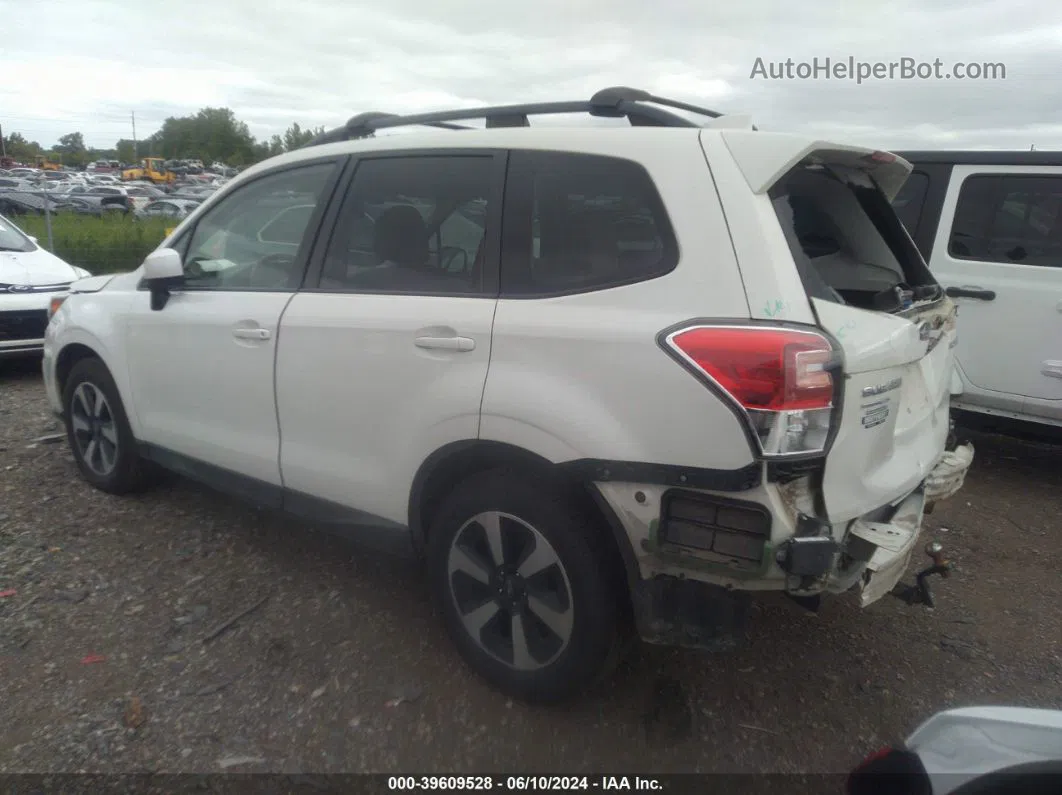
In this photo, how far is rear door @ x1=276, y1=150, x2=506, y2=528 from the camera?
8.85ft

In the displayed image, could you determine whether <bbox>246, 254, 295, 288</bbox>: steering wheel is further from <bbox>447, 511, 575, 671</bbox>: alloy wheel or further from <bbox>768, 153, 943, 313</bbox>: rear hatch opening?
<bbox>768, 153, 943, 313</bbox>: rear hatch opening

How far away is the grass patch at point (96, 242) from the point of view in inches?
459

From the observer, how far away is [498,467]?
8.77 feet

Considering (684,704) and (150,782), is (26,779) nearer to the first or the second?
(150,782)

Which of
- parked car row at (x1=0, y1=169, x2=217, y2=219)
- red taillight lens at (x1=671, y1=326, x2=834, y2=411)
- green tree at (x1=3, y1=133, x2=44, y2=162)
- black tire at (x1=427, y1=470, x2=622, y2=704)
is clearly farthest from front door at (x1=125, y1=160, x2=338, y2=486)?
green tree at (x1=3, y1=133, x2=44, y2=162)

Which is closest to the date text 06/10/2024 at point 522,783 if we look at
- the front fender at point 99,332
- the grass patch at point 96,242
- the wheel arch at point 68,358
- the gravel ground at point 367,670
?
the gravel ground at point 367,670

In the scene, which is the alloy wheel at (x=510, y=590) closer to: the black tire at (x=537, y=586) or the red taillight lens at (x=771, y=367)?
the black tire at (x=537, y=586)

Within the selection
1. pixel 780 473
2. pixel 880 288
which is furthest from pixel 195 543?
pixel 880 288

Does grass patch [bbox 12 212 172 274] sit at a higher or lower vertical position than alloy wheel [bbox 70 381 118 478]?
higher

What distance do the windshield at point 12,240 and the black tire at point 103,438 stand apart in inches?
167

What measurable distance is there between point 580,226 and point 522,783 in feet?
5.56

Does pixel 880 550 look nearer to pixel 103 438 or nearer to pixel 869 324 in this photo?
pixel 869 324

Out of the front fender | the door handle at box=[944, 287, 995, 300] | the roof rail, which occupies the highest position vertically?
the roof rail

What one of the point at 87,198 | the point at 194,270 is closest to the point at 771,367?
the point at 194,270
